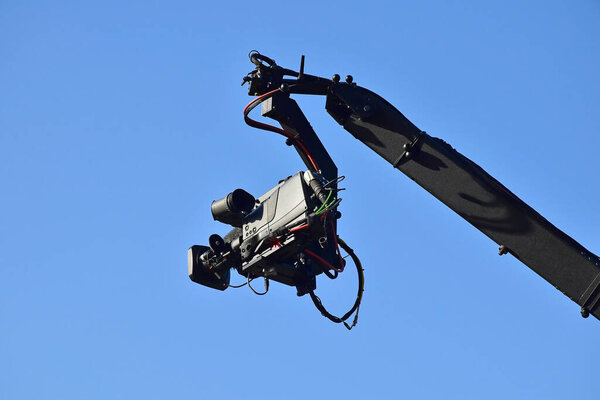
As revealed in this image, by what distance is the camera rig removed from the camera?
1139 cm

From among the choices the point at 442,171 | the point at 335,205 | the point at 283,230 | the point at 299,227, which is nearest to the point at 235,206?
the point at 283,230

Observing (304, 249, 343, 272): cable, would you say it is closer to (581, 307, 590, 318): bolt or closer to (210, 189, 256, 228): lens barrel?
(210, 189, 256, 228): lens barrel

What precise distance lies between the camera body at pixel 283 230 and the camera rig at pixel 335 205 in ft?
0.04

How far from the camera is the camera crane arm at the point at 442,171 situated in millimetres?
11445

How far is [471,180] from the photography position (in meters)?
11.8

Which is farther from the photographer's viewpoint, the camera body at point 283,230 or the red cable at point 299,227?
the camera body at point 283,230

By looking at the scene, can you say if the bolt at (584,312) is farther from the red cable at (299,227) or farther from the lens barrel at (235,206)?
the lens barrel at (235,206)

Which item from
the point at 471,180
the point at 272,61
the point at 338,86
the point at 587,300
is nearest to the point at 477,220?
the point at 471,180

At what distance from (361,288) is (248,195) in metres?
1.79

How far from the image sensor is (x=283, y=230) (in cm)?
1142

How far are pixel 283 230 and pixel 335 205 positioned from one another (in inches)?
26.9

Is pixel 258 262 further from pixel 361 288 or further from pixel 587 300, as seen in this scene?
pixel 587 300

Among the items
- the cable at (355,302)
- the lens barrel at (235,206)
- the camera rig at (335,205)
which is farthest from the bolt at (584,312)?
the lens barrel at (235,206)

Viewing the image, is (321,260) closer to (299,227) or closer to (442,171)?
(299,227)
